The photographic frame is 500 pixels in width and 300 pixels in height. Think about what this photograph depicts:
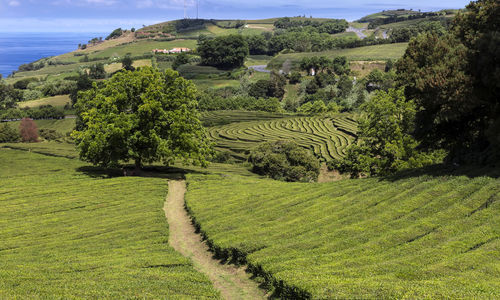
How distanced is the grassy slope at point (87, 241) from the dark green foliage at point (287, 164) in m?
22.4

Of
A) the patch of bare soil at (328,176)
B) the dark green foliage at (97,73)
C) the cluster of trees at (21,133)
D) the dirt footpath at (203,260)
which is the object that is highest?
the dark green foliage at (97,73)

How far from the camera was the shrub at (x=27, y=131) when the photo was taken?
300 ft

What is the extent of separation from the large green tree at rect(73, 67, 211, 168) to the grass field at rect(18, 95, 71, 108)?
367ft

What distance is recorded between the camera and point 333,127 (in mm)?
98250

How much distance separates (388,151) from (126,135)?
2819 centimetres

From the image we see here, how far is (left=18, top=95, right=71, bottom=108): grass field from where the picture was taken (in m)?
144

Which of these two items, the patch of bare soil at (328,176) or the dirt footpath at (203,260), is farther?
the patch of bare soil at (328,176)

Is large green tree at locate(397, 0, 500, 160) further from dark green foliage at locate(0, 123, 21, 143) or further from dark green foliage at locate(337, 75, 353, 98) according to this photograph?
dark green foliage at locate(337, 75, 353, 98)

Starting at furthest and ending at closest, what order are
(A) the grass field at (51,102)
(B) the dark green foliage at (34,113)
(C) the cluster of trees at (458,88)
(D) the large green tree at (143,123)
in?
1. (A) the grass field at (51,102)
2. (B) the dark green foliage at (34,113)
3. (D) the large green tree at (143,123)
4. (C) the cluster of trees at (458,88)

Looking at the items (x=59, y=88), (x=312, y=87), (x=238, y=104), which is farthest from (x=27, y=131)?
(x=312, y=87)

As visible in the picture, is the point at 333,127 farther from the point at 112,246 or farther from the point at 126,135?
the point at 112,246

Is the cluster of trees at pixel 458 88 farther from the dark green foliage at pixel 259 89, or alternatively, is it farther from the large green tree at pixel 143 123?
the dark green foliage at pixel 259 89

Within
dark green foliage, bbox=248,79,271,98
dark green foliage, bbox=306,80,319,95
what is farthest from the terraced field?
dark green foliage, bbox=248,79,271,98

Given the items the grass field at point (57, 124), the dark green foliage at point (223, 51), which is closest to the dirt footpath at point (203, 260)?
the grass field at point (57, 124)
